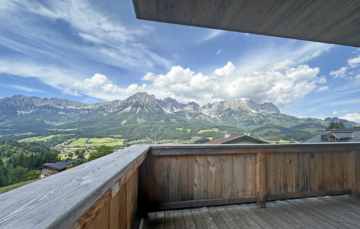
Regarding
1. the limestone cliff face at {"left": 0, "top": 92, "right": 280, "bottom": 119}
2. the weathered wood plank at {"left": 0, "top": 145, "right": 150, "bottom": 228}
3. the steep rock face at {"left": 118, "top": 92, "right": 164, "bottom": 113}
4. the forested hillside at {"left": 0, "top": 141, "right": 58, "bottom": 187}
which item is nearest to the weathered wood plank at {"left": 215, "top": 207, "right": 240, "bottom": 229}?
the weathered wood plank at {"left": 0, "top": 145, "right": 150, "bottom": 228}

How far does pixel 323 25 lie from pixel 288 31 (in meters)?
0.39

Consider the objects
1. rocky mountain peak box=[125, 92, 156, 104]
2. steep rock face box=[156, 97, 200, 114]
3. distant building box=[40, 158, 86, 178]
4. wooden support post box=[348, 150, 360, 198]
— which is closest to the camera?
distant building box=[40, 158, 86, 178]

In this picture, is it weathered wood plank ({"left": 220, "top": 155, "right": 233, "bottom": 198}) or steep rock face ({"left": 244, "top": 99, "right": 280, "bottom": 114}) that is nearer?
weathered wood plank ({"left": 220, "top": 155, "right": 233, "bottom": 198})

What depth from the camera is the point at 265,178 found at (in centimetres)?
247

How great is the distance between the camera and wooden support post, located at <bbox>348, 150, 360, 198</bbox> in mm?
2750

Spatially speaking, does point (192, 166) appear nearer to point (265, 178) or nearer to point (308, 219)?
point (265, 178)

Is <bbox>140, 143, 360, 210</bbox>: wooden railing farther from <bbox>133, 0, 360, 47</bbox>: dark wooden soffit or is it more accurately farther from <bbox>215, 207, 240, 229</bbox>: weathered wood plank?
<bbox>133, 0, 360, 47</bbox>: dark wooden soffit

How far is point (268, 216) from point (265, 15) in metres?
2.52

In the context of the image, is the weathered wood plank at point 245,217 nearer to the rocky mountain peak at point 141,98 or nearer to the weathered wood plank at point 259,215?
the weathered wood plank at point 259,215

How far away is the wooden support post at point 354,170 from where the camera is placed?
2.75 m

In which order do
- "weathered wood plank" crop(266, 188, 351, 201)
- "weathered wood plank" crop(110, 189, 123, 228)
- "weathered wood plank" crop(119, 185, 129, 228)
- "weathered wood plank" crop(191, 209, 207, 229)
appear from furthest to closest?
"weathered wood plank" crop(266, 188, 351, 201) < "weathered wood plank" crop(191, 209, 207, 229) < "weathered wood plank" crop(119, 185, 129, 228) < "weathered wood plank" crop(110, 189, 123, 228)

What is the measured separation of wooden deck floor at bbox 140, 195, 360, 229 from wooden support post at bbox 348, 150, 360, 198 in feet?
1.09

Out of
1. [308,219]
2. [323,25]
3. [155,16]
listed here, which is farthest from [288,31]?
[308,219]

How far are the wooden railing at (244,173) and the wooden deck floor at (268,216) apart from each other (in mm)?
106
